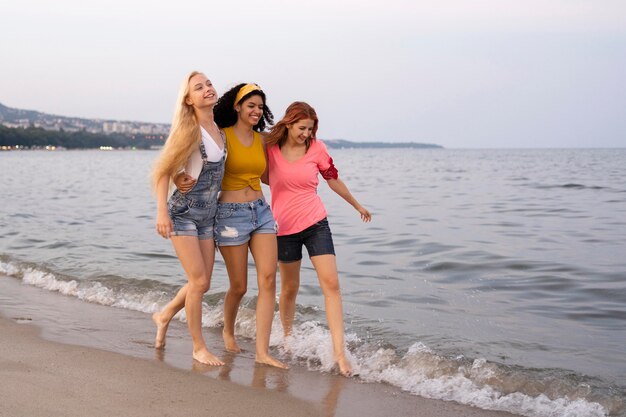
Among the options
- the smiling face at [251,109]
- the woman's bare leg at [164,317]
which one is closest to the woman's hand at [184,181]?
the smiling face at [251,109]

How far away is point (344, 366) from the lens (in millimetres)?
5383

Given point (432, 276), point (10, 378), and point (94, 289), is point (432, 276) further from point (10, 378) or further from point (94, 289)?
point (10, 378)

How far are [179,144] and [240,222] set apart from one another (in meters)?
0.71

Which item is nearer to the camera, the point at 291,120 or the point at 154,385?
the point at 154,385

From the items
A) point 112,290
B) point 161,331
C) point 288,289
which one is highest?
point 288,289

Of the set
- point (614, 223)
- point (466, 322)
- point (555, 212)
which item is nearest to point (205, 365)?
point (466, 322)

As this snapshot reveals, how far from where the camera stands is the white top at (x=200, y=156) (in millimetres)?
5055

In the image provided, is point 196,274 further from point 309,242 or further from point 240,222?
point 309,242

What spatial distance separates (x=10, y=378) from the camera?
4.53m

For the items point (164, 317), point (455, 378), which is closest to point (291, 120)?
point (164, 317)

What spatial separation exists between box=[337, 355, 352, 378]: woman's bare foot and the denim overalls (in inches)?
52.0

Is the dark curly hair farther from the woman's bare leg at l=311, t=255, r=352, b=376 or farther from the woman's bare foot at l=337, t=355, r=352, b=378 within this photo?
the woman's bare foot at l=337, t=355, r=352, b=378

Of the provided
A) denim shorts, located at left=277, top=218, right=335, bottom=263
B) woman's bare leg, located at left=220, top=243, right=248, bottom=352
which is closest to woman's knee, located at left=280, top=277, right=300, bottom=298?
denim shorts, located at left=277, top=218, right=335, bottom=263

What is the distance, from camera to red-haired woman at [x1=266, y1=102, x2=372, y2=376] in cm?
543
